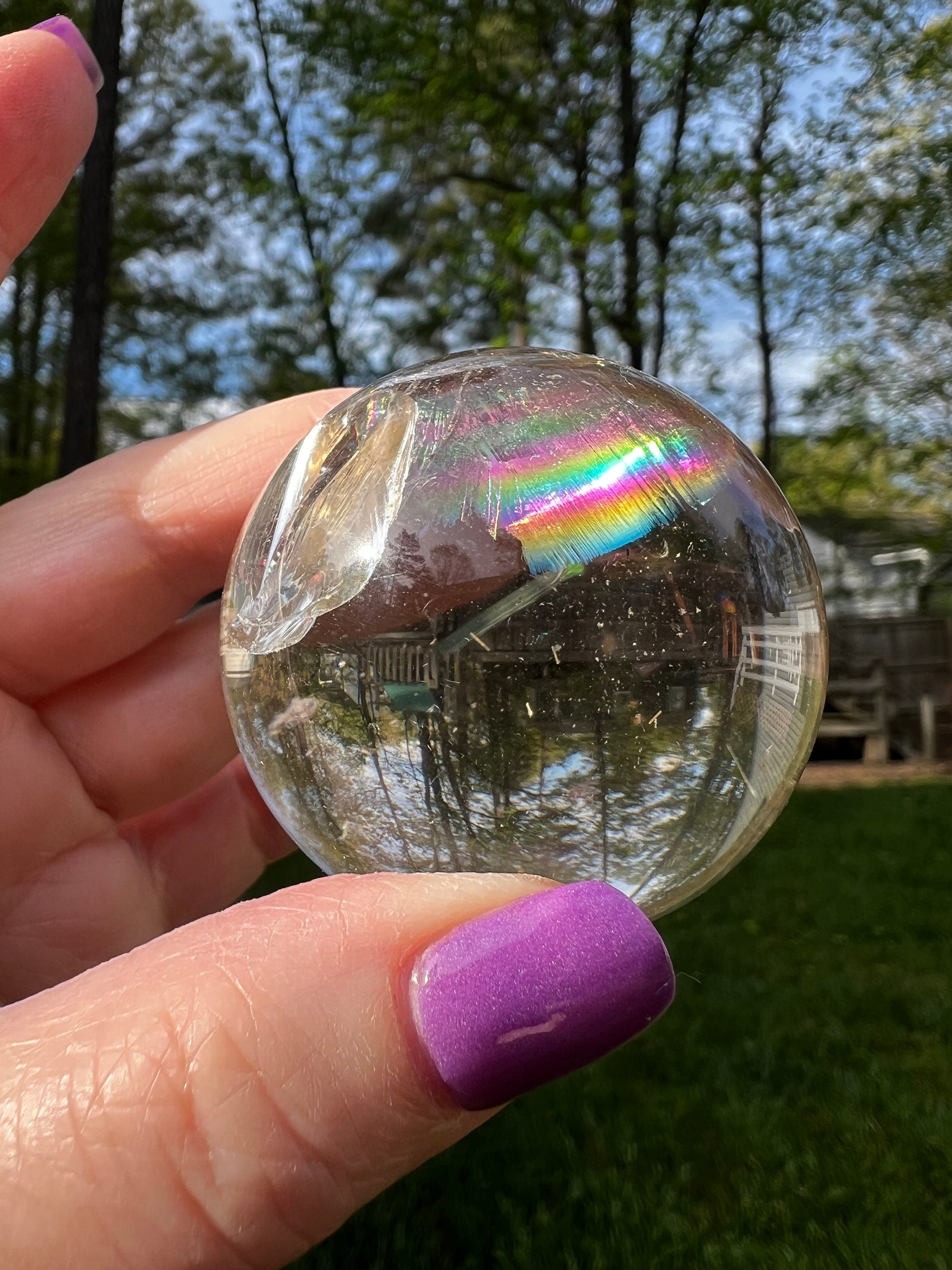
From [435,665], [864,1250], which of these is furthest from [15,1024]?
[864,1250]

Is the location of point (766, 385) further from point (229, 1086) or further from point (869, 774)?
point (229, 1086)

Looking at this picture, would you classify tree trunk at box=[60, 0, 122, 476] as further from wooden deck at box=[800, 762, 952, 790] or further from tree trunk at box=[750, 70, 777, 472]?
wooden deck at box=[800, 762, 952, 790]

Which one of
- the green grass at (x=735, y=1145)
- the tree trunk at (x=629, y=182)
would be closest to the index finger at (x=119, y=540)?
the green grass at (x=735, y=1145)

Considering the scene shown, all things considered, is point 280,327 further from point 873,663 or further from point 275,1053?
point 275,1053

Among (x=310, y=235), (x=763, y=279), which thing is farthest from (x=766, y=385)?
(x=310, y=235)

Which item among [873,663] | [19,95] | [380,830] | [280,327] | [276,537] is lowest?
[873,663]

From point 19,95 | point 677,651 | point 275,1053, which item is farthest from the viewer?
point 19,95

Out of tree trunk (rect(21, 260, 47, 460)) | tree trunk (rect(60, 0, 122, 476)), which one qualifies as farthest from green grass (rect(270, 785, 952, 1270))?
tree trunk (rect(21, 260, 47, 460))
